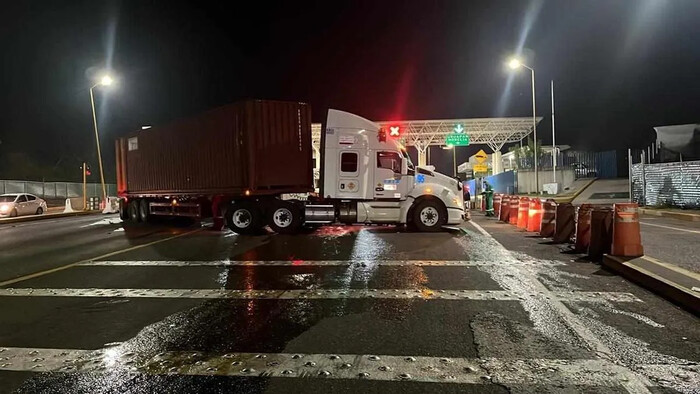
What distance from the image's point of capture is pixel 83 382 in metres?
4.03

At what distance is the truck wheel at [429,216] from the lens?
593 inches

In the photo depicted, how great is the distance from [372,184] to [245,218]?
13.2 feet

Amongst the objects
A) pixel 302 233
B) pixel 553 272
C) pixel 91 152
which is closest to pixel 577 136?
pixel 302 233

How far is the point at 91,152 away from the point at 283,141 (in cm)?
5679

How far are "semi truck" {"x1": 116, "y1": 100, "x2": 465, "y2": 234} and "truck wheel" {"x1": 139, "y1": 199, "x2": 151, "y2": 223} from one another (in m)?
5.96

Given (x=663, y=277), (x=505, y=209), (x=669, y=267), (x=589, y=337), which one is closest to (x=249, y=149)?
(x=505, y=209)

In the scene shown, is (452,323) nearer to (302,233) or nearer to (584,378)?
(584,378)

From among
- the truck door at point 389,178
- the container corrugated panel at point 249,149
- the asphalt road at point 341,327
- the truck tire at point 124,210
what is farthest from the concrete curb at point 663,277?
the truck tire at point 124,210

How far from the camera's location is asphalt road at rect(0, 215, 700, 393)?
13.2 feet

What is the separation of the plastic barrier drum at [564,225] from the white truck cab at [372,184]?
3.60 meters

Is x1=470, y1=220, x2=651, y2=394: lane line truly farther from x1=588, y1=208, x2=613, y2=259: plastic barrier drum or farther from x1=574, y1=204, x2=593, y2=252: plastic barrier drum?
Result: x1=574, y1=204, x2=593, y2=252: plastic barrier drum

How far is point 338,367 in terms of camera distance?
4277 millimetres

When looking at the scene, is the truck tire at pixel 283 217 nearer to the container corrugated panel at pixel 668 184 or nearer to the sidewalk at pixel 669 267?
the sidewalk at pixel 669 267

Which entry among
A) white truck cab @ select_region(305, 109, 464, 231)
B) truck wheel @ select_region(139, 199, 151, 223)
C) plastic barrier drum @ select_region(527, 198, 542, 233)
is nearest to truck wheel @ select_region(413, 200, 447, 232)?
white truck cab @ select_region(305, 109, 464, 231)
